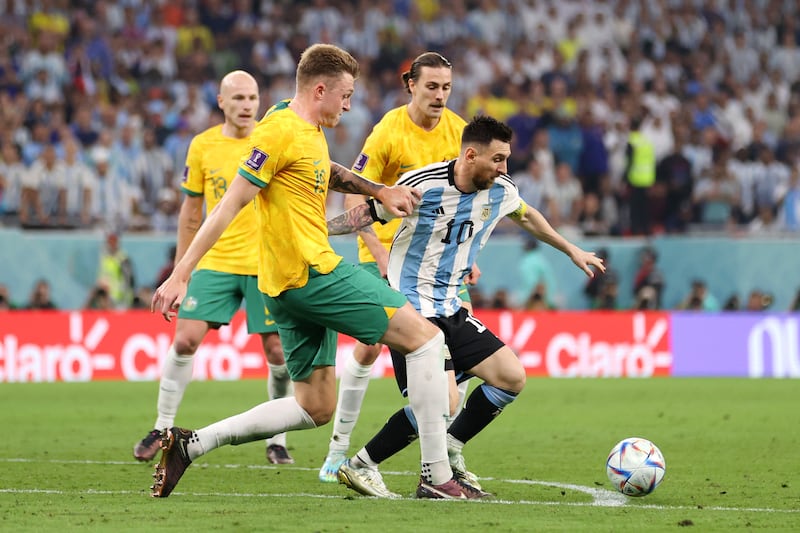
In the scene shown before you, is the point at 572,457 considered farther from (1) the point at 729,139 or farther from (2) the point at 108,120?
(1) the point at 729,139

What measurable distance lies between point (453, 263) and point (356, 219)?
63cm

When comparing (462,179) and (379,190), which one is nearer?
(379,190)

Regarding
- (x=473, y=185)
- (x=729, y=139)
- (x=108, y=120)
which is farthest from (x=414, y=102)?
(x=729, y=139)

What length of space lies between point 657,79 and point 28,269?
11947mm

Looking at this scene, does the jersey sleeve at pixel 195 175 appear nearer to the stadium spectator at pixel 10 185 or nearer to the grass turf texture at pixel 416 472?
the grass turf texture at pixel 416 472

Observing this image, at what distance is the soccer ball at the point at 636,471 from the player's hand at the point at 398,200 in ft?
5.73

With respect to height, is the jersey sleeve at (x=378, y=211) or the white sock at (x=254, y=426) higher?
the jersey sleeve at (x=378, y=211)

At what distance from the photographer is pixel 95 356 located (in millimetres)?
17844

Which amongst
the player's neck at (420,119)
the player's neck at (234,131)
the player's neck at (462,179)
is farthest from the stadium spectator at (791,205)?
the player's neck at (462,179)

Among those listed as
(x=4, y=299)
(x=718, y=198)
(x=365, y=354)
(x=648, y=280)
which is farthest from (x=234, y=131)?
(x=718, y=198)

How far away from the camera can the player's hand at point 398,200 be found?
7.38 metres

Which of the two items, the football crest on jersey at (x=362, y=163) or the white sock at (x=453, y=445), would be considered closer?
the white sock at (x=453, y=445)

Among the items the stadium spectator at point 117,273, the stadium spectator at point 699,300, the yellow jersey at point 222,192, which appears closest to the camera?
the yellow jersey at point 222,192

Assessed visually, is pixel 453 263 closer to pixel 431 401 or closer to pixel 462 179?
pixel 462 179
